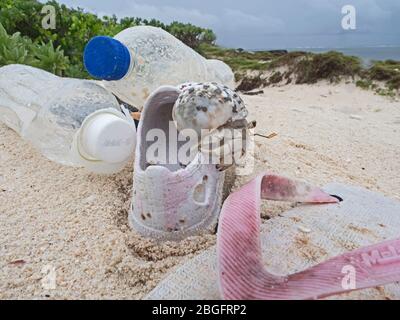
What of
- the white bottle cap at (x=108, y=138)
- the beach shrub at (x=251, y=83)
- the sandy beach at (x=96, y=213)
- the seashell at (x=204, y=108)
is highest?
the beach shrub at (x=251, y=83)

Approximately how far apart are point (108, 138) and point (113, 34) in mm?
2798

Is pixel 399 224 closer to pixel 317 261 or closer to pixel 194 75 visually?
pixel 317 261

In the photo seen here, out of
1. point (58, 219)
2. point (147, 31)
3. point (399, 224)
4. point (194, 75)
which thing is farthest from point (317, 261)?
point (147, 31)

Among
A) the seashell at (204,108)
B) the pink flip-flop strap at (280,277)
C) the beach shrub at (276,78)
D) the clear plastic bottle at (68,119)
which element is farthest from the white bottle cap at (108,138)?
the beach shrub at (276,78)

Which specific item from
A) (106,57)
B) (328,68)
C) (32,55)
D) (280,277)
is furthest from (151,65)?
(328,68)

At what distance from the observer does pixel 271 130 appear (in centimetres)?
225

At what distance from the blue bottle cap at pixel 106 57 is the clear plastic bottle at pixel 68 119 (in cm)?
14

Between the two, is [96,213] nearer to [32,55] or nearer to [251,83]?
[32,55]

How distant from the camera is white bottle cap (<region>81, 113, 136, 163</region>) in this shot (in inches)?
43.1

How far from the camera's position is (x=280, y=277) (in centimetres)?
75

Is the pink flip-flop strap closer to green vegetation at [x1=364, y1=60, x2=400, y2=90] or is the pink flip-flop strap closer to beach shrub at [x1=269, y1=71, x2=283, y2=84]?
green vegetation at [x1=364, y1=60, x2=400, y2=90]

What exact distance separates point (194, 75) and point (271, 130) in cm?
61

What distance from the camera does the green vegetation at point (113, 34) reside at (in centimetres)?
237

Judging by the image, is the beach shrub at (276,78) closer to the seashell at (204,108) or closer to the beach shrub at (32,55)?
the beach shrub at (32,55)
